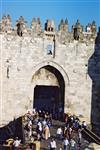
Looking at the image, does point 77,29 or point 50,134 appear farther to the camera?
point 77,29

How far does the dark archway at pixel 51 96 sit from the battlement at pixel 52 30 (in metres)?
2.55

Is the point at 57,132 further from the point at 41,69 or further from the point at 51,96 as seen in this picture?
the point at 51,96

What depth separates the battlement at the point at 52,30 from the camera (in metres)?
30.4

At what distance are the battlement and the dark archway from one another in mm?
2551

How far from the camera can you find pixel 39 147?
21375 mm

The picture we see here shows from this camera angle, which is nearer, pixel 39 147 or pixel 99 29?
pixel 39 147

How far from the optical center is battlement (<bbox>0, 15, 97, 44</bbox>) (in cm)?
3038

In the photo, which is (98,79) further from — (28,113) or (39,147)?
(39,147)

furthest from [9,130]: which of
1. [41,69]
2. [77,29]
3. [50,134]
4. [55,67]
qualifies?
[77,29]

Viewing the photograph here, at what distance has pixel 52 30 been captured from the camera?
3114cm

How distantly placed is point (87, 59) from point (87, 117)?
14.6ft

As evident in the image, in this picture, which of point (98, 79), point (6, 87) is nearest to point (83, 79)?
point (98, 79)

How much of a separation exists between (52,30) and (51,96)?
591 centimetres

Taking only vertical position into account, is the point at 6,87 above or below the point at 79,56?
below
